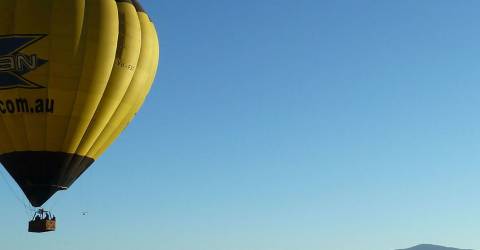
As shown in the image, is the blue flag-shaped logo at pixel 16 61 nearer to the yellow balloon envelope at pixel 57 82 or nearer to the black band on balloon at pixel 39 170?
the yellow balloon envelope at pixel 57 82

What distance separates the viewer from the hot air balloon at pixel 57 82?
36.8 metres

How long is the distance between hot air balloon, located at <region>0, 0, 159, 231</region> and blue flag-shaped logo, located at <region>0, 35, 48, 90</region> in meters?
0.05

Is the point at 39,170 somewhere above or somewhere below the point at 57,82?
below

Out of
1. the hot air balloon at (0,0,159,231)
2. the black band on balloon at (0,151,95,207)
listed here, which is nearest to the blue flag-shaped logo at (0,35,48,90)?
the hot air balloon at (0,0,159,231)

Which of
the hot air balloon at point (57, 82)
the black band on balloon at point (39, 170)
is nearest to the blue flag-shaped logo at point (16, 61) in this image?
the hot air balloon at point (57, 82)

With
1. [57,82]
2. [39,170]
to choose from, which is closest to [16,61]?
[57,82]

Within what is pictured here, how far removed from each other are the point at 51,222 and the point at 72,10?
1188 centimetres

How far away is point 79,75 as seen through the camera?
37.7 m

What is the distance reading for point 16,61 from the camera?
37.1m

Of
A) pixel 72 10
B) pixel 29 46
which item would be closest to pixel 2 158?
pixel 29 46

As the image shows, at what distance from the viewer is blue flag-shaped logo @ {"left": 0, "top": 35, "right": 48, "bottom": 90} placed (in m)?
36.6

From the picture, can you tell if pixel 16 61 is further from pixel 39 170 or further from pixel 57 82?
pixel 39 170

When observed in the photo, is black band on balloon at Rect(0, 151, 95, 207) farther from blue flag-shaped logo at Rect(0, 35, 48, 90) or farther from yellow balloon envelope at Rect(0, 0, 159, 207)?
blue flag-shaped logo at Rect(0, 35, 48, 90)

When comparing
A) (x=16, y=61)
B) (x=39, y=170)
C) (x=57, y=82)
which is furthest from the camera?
(x=39, y=170)
